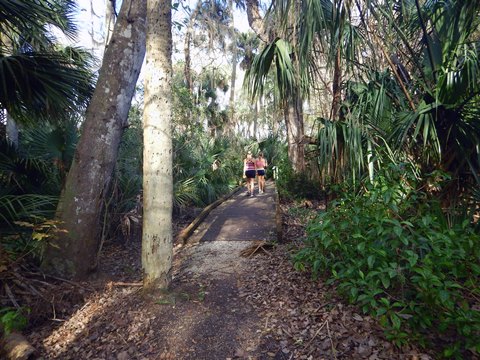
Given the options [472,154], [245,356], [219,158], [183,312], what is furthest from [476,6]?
[219,158]

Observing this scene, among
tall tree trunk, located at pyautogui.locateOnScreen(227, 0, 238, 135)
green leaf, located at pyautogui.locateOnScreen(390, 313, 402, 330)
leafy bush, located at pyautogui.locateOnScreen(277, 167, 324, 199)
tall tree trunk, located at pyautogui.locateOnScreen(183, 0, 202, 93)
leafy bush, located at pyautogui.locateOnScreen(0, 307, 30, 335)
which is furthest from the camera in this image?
tall tree trunk, located at pyautogui.locateOnScreen(227, 0, 238, 135)

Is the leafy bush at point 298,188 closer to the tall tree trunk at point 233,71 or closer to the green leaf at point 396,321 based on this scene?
the green leaf at point 396,321

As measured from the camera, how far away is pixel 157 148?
402cm

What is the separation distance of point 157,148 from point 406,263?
122 inches

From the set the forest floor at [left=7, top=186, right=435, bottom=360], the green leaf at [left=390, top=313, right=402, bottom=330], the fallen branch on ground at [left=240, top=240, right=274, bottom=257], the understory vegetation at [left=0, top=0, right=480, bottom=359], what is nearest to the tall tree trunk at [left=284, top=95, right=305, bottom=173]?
the understory vegetation at [left=0, top=0, right=480, bottom=359]

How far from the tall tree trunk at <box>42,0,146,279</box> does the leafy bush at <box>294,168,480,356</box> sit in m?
3.48

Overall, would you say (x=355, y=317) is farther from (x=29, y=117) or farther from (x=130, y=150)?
(x=130, y=150)

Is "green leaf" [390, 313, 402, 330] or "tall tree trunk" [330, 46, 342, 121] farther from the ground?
"tall tree trunk" [330, 46, 342, 121]

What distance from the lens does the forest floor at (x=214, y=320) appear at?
3180 millimetres

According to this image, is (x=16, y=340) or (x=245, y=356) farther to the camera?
(x=16, y=340)

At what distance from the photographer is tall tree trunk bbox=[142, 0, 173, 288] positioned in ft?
13.2

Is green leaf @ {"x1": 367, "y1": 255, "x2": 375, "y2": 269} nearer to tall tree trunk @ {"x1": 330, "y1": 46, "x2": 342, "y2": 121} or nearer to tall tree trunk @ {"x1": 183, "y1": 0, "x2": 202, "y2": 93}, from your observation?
tall tree trunk @ {"x1": 330, "y1": 46, "x2": 342, "y2": 121}

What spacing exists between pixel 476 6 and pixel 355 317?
3.57 m

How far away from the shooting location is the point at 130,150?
8430mm
